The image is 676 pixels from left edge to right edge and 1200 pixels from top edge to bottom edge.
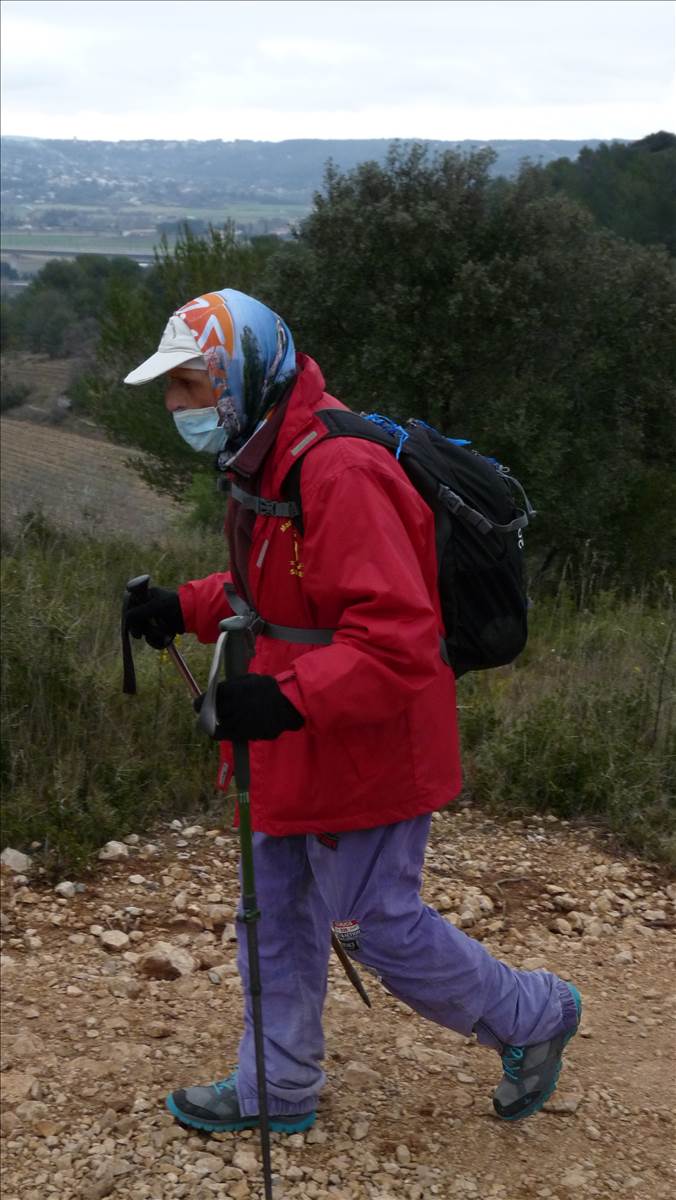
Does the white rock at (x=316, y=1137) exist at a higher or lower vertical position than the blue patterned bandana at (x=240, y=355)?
lower

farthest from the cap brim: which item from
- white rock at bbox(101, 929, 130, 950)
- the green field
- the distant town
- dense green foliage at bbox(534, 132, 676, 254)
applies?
the green field

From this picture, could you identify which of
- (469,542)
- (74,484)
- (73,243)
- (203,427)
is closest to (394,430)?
(469,542)

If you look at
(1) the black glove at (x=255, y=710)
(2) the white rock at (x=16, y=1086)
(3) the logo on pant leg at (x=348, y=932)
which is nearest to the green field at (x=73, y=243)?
(2) the white rock at (x=16, y=1086)

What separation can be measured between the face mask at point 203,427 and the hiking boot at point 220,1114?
4.87ft

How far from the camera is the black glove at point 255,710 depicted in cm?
222

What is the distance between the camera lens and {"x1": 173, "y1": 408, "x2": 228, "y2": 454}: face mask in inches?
96.9

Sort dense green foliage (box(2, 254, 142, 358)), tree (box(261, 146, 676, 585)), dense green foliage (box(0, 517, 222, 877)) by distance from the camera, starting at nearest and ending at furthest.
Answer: dense green foliage (box(0, 517, 222, 877)) < tree (box(261, 146, 676, 585)) < dense green foliage (box(2, 254, 142, 358))

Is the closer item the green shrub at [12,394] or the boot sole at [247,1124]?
the boot sole at [247,1124]

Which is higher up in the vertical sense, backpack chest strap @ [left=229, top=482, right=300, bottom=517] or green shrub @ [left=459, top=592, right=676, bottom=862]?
backpack chest strap @ [left=229, top=482, right=300, bottom=517]

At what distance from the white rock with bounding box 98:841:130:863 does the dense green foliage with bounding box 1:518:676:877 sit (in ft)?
0.14

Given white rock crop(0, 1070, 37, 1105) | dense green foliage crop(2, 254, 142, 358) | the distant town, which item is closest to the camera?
white rock crop(0, 1070, 37, 1105)

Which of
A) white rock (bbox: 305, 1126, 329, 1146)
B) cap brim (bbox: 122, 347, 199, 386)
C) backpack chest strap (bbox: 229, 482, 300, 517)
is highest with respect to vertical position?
cap brim (bbox: 122, 347, 199, 386)

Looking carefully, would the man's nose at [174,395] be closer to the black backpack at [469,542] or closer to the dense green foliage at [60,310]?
the black backpack at [469,542]

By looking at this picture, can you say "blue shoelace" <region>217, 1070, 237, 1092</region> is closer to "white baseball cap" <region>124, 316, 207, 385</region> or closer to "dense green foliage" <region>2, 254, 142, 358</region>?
"white baseball cap" <region>124, 316, 207, 385</region>
